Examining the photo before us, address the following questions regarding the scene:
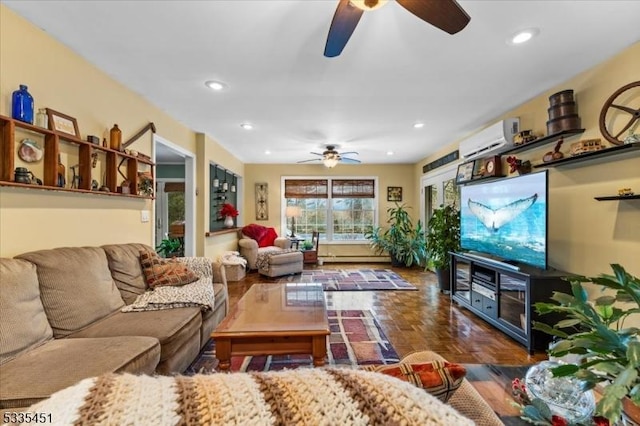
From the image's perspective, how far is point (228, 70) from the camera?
2.58 metres

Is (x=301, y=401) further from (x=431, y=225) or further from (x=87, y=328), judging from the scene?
(x=431, y=225)

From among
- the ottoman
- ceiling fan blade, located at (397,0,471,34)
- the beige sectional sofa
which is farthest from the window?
ceiling fan blade, located at (397,0,471,34)

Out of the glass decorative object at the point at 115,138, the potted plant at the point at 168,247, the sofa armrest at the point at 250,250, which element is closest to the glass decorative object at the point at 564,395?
the glass decorative object at the point at 115,138

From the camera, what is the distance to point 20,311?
1.56 metres

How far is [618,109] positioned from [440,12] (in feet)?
6.27

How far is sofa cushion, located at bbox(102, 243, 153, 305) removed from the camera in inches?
93.9

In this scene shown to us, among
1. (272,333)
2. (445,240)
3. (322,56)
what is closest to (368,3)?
(322,56)

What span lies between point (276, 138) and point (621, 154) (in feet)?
13.1

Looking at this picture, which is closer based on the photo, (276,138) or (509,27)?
(509,27)

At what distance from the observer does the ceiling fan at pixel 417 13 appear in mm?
1388

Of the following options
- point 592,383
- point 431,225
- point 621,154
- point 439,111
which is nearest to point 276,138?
point 439,111

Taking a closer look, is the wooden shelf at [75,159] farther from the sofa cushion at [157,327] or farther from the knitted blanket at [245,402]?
the knitted blanket at [245,402]

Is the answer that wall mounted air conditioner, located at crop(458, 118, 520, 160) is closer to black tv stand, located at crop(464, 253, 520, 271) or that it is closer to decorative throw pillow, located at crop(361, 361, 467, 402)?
black tv stand, located at crop(464, 253, 520, 271)

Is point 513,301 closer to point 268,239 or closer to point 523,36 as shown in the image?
point 523,36
